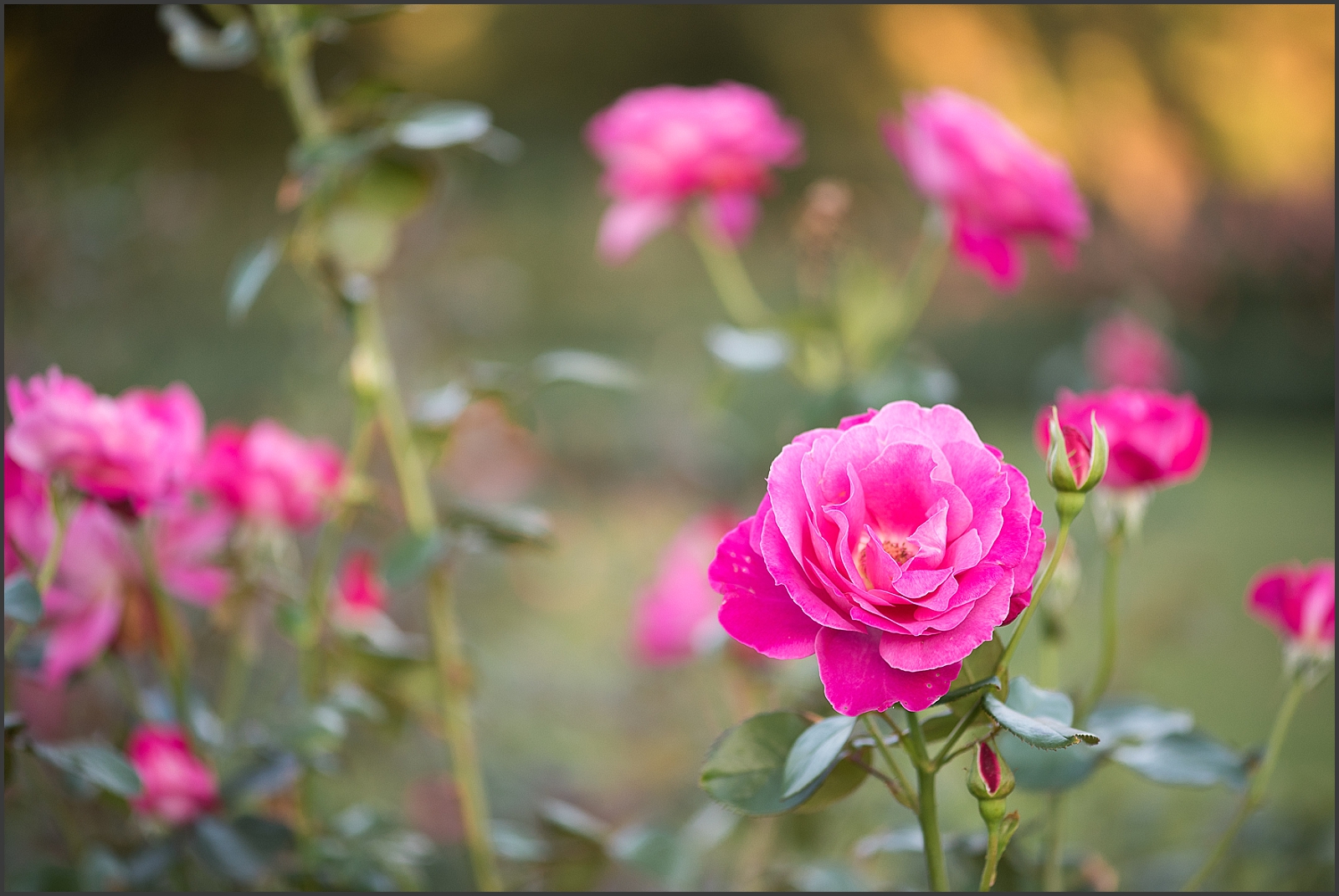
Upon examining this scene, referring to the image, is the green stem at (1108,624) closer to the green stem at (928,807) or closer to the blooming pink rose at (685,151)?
the green stem at (928,807)

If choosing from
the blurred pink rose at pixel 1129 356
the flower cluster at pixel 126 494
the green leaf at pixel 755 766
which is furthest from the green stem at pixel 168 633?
the blurred pink rose at pixel 1129 356

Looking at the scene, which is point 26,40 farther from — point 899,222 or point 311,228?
point 899,222

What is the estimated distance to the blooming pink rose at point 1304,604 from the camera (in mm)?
353

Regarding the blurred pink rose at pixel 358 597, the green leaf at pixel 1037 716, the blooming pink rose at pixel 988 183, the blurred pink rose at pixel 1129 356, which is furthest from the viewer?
the blurred pink rose at pixel 1129 356

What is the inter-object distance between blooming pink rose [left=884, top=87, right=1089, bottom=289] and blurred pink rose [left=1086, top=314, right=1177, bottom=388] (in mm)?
428

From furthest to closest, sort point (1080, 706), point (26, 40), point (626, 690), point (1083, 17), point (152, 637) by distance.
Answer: point (1083, 17), point (626, 690), point (26, 40), point (152, 637), point (1080, 706)

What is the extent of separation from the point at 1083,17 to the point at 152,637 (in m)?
1.89

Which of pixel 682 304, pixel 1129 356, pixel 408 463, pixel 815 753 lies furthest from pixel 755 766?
pixel 682 304

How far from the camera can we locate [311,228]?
1.39 feet

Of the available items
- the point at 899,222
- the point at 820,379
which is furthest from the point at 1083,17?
the point at 820,379

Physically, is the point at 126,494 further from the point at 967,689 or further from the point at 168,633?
the point at 967,689

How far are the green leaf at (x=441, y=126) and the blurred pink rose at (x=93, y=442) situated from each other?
0.48 ft

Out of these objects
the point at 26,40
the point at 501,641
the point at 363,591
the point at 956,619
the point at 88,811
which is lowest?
the point at 501,641

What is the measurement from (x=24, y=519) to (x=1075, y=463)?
38 cm
